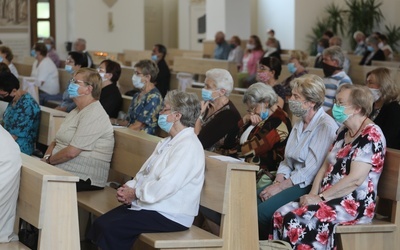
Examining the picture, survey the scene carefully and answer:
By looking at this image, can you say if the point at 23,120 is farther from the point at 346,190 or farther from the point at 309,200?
the point at 346,190

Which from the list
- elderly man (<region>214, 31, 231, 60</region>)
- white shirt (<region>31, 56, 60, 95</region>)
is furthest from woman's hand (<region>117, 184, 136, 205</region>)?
elderly man (<region>214, 31, 231, 60</region>)

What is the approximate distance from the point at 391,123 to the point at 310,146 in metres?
0.71

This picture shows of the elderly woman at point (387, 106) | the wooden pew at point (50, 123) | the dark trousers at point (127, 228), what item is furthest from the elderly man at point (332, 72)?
the dark trousers at point (127, 228)

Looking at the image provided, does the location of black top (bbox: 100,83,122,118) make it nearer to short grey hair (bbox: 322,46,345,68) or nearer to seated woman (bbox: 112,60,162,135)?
seated woman (bbox: 112,60,162,135)

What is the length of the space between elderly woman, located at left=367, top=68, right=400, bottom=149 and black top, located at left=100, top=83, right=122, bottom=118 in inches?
125

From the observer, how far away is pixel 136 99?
831cm

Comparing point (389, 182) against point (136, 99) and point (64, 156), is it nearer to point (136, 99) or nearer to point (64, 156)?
point (64, 156)

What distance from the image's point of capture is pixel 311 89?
232 inches

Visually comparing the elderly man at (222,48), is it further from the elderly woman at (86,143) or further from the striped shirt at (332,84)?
the elderly woman at (86,143)

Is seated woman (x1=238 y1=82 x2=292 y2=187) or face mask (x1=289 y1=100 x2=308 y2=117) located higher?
face mask (x1=289 y1=100 x2=308 y2=117)

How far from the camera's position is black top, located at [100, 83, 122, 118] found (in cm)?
893

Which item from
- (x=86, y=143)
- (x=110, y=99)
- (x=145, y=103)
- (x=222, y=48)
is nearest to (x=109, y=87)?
(x=110, y=99)

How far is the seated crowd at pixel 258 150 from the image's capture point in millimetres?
5230

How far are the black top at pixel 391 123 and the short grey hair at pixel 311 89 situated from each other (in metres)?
0.58
